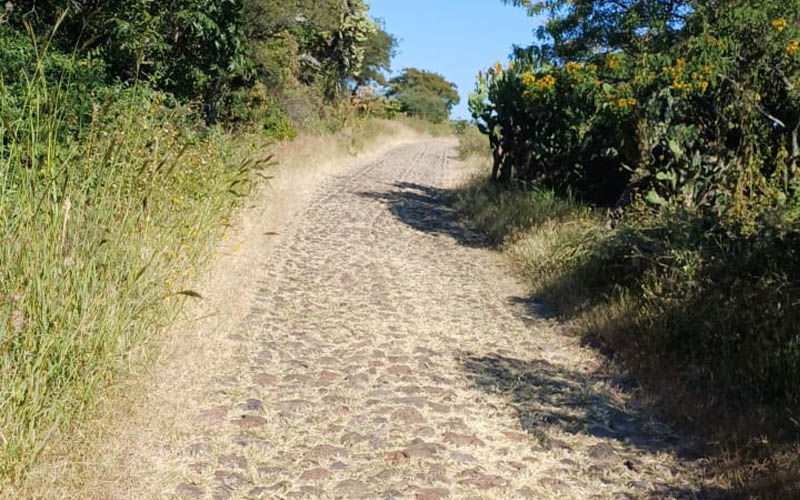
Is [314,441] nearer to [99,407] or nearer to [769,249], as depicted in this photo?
[99,407]

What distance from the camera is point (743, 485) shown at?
391cm

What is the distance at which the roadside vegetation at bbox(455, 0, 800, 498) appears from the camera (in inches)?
195

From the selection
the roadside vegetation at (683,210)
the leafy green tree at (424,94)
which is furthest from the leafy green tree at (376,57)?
the roadside vegetation at (683,210)

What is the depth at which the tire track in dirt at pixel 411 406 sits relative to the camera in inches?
154

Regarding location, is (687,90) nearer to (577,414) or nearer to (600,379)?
(600,379)

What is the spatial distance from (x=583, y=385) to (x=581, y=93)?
4648mm

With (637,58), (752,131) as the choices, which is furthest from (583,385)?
(637,58)

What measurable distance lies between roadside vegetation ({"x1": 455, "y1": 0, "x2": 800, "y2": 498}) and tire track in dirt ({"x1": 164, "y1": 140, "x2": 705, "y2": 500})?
0.44 m

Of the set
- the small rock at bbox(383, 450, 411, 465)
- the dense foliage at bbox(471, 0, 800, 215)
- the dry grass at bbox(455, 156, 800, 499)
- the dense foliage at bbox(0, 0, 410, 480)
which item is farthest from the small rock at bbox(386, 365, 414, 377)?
the dense foliage at bbox(471, 0, 800, 215)

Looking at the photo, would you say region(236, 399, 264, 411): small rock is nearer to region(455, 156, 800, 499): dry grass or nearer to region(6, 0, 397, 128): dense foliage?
region(6, 0, 397, 128): dense foliage

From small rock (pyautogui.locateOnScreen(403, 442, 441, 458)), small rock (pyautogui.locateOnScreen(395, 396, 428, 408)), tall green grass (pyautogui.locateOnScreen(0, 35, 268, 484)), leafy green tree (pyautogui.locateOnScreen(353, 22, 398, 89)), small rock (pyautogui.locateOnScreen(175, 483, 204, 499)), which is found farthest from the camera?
leafy green tree (pyautogui.locateOnScreen(353, 22, 398, 89))

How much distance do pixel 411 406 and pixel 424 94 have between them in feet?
193

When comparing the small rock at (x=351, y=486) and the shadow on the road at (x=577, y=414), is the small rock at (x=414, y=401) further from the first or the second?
the small rock at (x=351, y=486)

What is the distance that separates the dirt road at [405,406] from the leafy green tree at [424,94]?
47922mm
